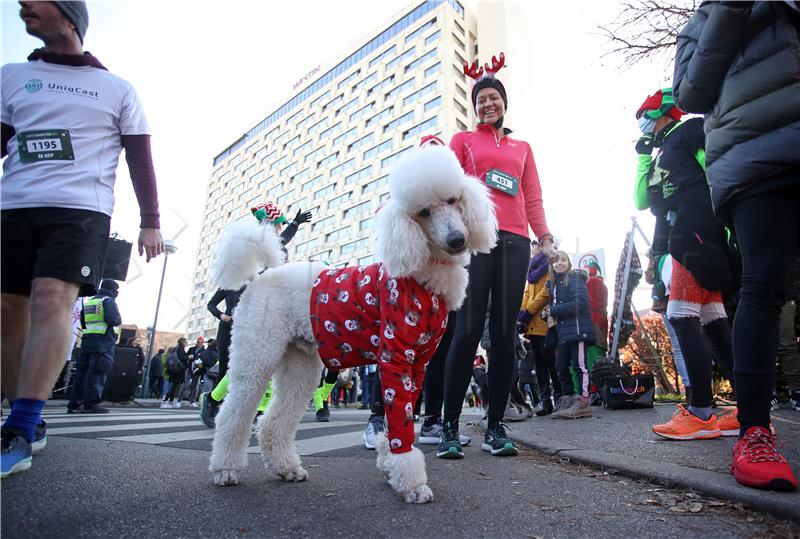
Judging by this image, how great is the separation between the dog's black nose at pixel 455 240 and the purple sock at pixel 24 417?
201 cm

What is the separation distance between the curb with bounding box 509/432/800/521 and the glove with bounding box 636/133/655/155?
2.31 m

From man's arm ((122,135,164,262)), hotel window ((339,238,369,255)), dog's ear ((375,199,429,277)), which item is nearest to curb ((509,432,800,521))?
dog's ear ((375,199,429,277))

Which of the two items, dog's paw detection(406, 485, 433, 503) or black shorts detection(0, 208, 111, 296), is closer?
dog's paw detection(406, 485, 433, 503)

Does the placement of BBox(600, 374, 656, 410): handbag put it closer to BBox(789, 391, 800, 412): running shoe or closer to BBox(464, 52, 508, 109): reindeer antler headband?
BBox(789, 391, 800, 412): running shoe

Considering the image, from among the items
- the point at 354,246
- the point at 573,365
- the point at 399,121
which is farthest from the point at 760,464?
the point at 399,121

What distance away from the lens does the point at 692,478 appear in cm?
186

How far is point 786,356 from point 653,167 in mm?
3349

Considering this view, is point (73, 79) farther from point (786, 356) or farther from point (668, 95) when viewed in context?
point (786, 356)

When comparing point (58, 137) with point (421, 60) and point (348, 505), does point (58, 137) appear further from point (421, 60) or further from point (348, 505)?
point (421, 60)

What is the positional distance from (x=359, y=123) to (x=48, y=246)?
5169 cm

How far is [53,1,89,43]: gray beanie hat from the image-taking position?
221cm

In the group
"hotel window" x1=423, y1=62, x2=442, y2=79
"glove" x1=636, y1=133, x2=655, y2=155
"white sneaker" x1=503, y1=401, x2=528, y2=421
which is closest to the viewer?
"glove" x1=636, y1=133, x2=655, y2=155

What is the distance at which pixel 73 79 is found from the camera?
2314 mm

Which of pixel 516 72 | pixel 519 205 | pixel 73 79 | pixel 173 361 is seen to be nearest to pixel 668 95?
pixel 519 205
